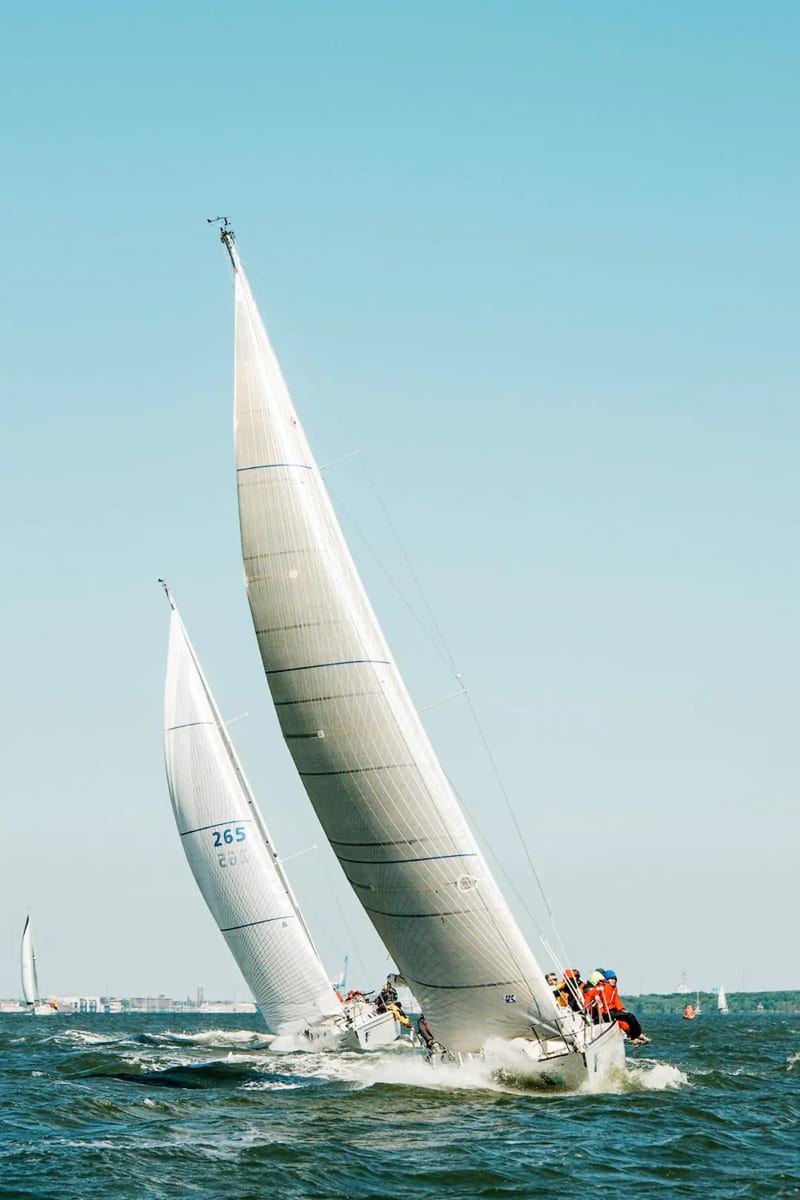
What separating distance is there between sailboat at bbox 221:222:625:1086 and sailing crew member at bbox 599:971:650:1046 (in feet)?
2.07

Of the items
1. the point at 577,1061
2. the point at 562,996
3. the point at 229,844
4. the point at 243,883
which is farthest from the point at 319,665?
the point at 243,883

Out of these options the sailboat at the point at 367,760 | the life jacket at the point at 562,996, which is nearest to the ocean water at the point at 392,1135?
the sailboat at the point at 367,760

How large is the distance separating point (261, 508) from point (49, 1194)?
33.6 feet

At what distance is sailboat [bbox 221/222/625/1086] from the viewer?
22.4m

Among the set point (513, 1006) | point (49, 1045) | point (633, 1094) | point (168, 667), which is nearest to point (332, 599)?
point (513, 1006)

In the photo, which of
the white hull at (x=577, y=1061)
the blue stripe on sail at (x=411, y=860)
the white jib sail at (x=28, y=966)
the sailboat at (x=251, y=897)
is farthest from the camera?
the white jib sail at (x=28, y=966)

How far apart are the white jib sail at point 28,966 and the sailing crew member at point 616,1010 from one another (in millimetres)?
105625

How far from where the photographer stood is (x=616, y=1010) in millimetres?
24266

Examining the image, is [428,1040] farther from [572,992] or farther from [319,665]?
[319,665]

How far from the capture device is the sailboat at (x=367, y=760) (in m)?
22.4

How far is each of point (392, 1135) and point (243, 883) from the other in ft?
55.7

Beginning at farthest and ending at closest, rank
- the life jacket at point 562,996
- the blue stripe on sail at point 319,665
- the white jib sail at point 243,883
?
1. the white jib sail at point 243,883
2. the life jacket at point 562,996
3. the blue stripe on sail at point 319,665

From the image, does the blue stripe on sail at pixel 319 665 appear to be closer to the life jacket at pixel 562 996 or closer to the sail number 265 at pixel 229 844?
the life jacket at pixel 562 996

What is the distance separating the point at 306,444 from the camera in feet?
78.0
